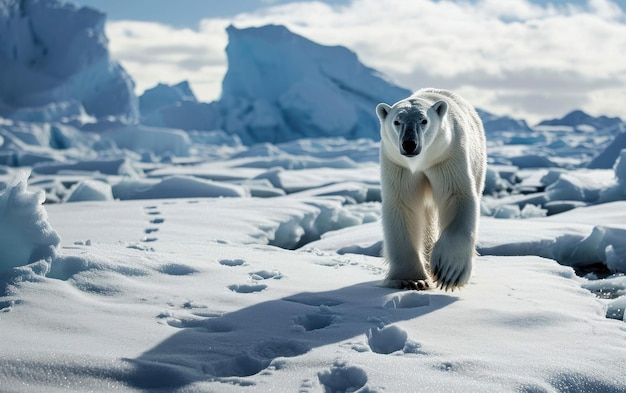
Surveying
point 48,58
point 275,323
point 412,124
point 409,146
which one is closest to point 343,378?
point 275,323

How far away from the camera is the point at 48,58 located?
29.5 m

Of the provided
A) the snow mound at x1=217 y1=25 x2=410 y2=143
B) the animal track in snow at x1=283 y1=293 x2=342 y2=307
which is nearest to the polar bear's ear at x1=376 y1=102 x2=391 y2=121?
the animal track in snow at x1=283 y1=293 x2=342 y2=307

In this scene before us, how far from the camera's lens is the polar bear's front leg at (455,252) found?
8.68 feet

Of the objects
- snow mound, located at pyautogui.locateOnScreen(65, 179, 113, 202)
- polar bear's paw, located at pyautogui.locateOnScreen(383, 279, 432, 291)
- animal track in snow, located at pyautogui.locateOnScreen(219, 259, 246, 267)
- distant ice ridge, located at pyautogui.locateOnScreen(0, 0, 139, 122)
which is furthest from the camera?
distant ice ridge, located at pyautogui.locateOnScreen(0, 0, 139, 122)

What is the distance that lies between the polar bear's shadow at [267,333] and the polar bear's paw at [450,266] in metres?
0.08

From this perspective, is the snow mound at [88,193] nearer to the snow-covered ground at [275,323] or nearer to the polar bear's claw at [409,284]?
the snow-covered ground at [275,323]

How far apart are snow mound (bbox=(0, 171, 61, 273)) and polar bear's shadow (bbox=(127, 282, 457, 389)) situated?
72 centimetres

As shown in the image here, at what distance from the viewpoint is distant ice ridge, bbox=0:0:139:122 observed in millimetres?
28453

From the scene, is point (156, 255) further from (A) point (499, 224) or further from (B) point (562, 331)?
(A) point (499, 224)

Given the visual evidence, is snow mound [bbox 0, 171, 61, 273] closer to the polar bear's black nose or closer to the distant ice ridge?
the polar bear's black nose

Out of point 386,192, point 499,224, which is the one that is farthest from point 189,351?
point 499,224

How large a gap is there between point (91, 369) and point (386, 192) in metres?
1.90

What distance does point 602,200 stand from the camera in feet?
29.9

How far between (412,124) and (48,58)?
30905 millimetres
